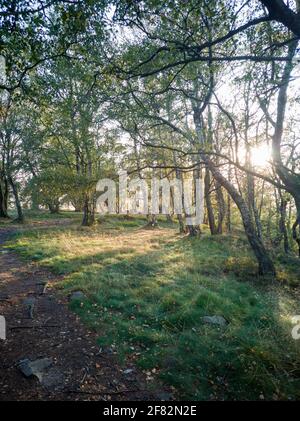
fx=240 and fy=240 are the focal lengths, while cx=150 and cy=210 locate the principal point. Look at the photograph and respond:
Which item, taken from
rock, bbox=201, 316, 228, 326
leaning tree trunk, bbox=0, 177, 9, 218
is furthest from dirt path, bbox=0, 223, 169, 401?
leaning tree trunk, bbox=0, 177, 9, 218

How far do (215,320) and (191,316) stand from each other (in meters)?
0.55

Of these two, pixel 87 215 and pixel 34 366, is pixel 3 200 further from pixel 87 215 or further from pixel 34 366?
pixel 34 366

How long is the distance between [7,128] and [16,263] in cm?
1639

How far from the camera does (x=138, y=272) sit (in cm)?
896

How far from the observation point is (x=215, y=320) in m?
5.50

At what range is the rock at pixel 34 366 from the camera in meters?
3.73

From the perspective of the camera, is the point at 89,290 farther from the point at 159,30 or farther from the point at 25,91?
the point at 159,30

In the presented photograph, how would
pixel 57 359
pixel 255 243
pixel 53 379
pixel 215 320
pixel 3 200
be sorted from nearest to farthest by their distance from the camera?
pixel 53 379, pixel 57 359, pixel 215 320, pixel 255 243, pixel 3 200

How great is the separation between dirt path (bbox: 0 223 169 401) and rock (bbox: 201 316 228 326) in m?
2.09

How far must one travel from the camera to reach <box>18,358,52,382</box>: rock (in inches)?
147

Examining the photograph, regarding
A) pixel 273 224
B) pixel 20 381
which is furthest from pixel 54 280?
pixel 273 224

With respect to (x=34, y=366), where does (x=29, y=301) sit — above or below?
above
